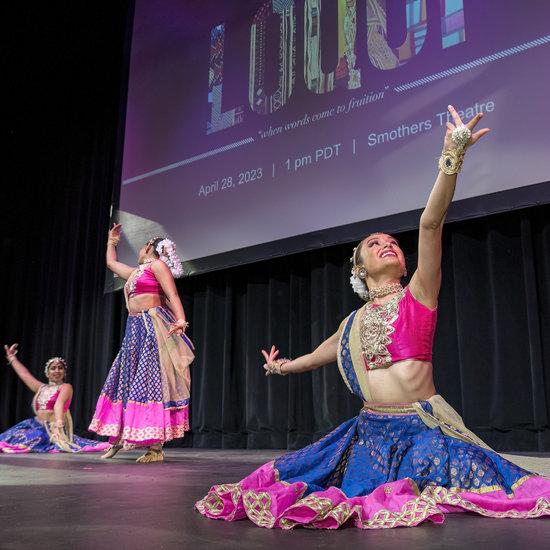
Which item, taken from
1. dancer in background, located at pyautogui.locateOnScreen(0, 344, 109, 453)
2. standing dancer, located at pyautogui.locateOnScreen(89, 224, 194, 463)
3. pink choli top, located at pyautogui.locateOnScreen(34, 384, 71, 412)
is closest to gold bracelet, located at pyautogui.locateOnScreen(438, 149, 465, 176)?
standing dancer, located at pyautogui.locateOnScreen(89, 224, 194, 463)

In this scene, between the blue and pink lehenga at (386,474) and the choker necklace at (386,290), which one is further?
the choker necklace at (386,290)

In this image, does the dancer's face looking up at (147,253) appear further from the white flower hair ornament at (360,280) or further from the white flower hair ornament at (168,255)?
the white flower hair ornament at (360,280)

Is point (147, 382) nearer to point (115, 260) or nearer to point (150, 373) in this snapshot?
point (150, 373)

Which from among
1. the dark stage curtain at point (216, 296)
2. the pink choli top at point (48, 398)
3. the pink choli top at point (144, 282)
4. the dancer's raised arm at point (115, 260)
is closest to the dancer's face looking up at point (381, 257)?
the pink choli top at point (144, 282)

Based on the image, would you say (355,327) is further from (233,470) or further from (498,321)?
(498,321)

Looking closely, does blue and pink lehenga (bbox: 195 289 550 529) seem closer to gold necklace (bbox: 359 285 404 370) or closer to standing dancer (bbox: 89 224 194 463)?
gold necklace (bbox: 359 285 404 370)

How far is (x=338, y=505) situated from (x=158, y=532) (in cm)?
36

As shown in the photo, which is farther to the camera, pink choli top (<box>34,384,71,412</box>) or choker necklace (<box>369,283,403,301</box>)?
pink choli top (<box>34,384,71,412</box>)

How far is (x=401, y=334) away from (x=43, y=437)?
13.4 ft

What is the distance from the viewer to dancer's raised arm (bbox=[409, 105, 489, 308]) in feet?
4.86

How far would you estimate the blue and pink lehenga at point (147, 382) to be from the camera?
10.7 feet

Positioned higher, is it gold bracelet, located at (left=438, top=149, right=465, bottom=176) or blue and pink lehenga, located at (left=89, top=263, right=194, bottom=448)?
gold bracelet, located at (left=438, top=149, right=465, bottom=176)

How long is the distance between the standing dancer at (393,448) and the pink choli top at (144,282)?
5.60 feet

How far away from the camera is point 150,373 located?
10.9 feet
